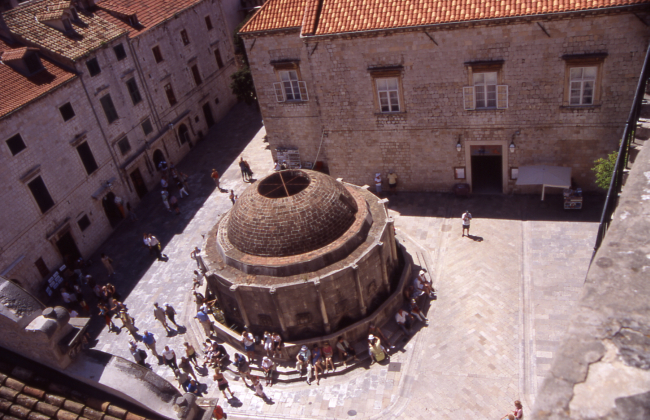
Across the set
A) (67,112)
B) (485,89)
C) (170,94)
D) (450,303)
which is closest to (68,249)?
(67,112)

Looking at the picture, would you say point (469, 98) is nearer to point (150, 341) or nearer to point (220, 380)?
point (220, 380)

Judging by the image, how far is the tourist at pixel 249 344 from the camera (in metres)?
20.7

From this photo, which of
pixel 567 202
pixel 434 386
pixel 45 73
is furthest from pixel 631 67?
pixel 45 73

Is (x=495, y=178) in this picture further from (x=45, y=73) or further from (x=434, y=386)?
(x=45, y=73)

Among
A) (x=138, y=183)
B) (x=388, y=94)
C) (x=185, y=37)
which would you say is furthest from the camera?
(x=185, y=37)

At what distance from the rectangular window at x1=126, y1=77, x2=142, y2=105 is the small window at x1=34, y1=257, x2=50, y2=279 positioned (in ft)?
41.9

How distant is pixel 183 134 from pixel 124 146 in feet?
23.2

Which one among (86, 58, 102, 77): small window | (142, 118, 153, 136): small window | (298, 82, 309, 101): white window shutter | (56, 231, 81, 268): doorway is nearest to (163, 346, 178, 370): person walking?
(56, 231, 81, 268): doorway

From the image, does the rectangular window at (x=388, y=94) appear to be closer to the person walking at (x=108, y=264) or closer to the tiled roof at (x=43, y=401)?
the person walking at (x=108, y=264)

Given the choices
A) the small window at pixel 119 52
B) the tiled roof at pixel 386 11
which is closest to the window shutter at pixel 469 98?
the tiled roof at pixel 386 11

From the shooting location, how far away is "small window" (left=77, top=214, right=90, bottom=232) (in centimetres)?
2936

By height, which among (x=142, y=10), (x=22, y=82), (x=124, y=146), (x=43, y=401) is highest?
(x=142, y=10)

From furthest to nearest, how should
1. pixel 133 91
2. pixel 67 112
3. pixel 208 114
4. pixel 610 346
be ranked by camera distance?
pixel 208 114, pixel 133 91, pixel 67 112, pixel 610 346

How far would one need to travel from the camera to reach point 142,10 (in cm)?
3662
